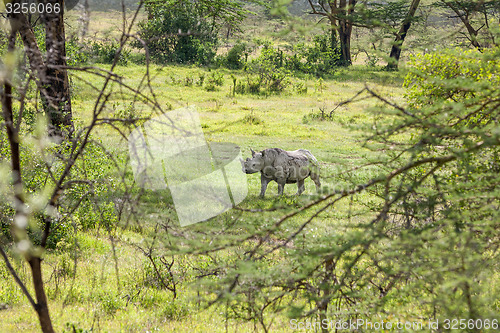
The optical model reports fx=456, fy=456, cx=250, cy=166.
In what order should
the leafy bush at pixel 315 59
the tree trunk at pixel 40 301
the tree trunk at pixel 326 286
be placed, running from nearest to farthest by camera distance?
the tree trunk at pixel 40 301, the tree trunk at pixel 326 286, the leafy bush at pixel 315 59

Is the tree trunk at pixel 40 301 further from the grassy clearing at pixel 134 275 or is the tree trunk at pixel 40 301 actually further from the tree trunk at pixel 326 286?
the tree trunk at pixel 326 286

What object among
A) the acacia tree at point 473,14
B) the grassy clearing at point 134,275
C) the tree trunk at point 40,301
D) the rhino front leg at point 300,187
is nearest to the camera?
the tree trunk at point 40,301

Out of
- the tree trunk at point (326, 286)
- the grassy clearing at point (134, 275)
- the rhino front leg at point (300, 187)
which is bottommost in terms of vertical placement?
the rhino front leg at point (300, 187)

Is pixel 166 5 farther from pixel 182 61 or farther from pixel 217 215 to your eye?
pixel 182 61

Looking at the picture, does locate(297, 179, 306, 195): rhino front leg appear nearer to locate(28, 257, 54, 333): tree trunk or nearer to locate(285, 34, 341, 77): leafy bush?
locate(28, 257, 54, 333): tree trunk

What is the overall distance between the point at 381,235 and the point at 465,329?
0.87 m

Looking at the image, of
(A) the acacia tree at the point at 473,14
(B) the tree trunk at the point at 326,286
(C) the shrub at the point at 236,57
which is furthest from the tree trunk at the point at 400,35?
(C) the shrub at the point at 236,57

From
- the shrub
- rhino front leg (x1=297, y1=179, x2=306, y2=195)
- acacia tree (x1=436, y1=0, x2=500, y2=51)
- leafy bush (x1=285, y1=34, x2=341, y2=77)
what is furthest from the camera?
leafy bush (x1=285, y1=34, x2=341, y2=77)

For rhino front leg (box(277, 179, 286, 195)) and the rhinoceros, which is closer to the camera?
the rhinoceros

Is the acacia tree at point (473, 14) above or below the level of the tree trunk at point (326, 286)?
above

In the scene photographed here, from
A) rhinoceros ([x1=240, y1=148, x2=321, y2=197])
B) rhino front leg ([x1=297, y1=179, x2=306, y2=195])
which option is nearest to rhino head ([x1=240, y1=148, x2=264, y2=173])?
rhinoceros ([x1=240, y1=148, x2=321, y2=197])

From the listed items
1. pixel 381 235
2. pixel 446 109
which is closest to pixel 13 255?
pixel 381 235

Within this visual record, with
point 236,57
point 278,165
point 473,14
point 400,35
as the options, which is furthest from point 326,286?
point 236,57

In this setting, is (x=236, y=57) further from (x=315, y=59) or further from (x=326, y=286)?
(x=326, y=286)
